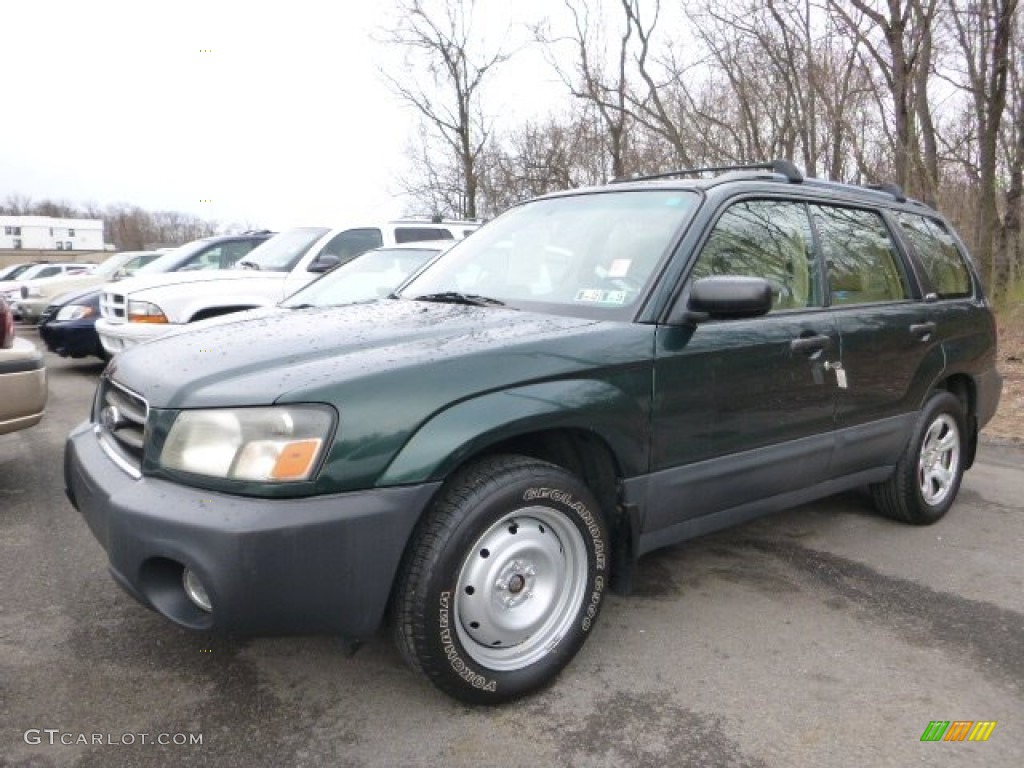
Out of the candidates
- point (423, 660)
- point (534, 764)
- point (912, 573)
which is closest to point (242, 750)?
point (423, 660)

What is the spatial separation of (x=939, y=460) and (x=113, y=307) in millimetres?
7455

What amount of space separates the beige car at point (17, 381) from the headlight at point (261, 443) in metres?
2.77

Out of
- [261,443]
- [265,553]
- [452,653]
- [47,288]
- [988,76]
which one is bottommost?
[452,653]

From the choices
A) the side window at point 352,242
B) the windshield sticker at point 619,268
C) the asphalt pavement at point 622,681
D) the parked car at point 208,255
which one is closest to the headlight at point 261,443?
the asphalt pavement at point 622,681

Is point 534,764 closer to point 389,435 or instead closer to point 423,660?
point 423,660

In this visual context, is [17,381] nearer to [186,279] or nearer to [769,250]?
[186,279]

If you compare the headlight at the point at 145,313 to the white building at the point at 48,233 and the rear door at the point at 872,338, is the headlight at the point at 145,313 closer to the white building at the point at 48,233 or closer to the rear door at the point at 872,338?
the rear door at the point at 872,338

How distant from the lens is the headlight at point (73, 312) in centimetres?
898

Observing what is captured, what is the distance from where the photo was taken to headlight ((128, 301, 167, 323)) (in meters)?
7.41

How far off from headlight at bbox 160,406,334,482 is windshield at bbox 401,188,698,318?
3.82ft

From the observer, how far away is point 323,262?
8.10 m

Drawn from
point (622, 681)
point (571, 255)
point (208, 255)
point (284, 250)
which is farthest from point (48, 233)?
point (622, 681)

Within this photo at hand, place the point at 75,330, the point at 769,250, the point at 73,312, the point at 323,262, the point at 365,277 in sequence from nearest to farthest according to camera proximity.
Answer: the point at 769,250, the point at 365,277, the point at 323,262, the point at 75,330, the point at 73,312

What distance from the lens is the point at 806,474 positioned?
3.40m
